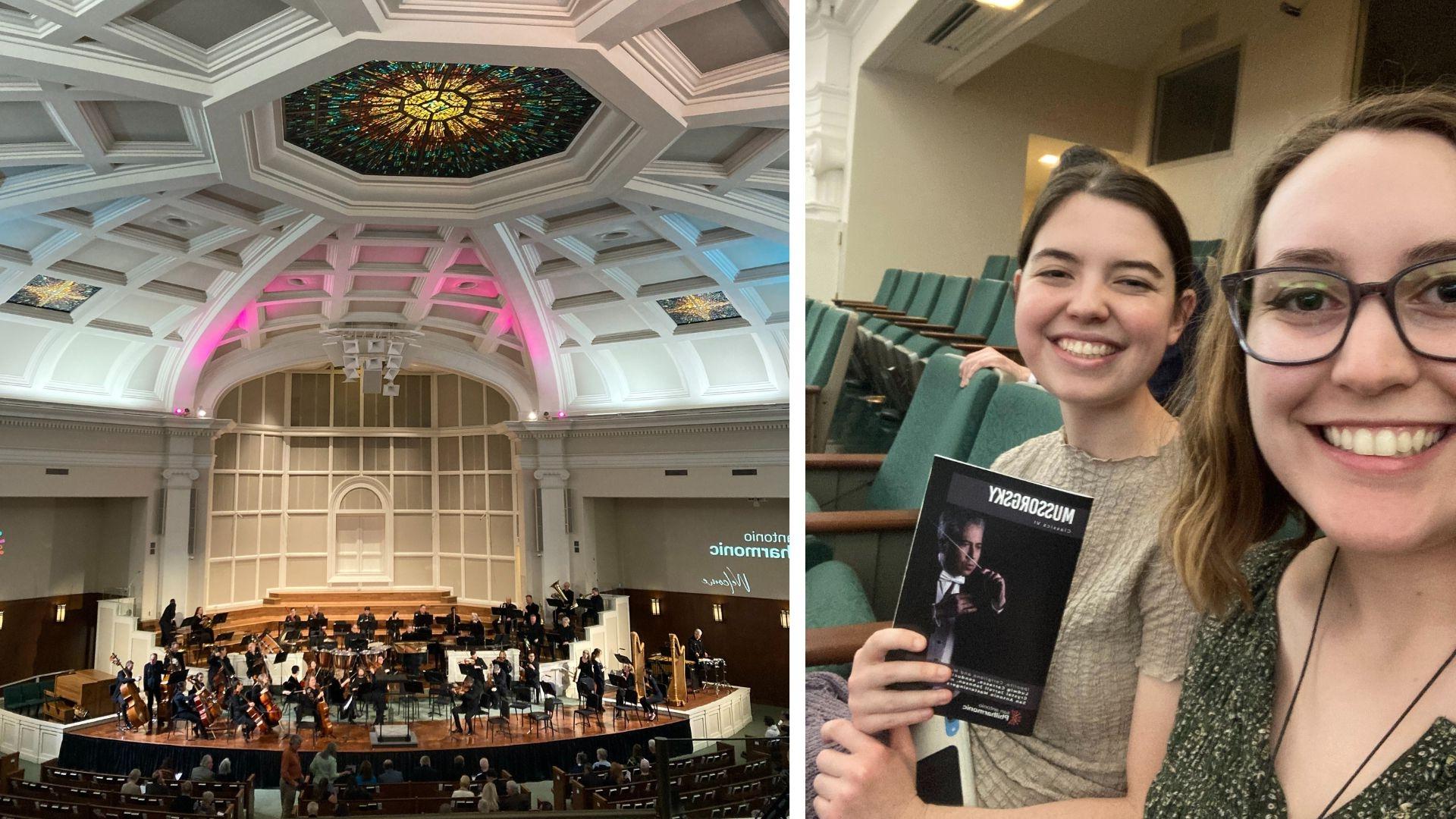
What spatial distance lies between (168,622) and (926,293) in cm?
523

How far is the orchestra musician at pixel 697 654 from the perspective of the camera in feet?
15.1

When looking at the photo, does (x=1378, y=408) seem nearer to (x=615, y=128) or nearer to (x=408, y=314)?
(x=615, y=128)

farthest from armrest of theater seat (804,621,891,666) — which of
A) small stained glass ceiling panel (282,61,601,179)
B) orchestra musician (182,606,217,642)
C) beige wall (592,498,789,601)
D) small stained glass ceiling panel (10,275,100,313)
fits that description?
small stained glass ceiling panel (10,275,100,313)

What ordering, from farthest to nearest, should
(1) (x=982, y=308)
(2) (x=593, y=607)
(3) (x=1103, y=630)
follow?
1. (2) (x=593, y=607)
2. (1) (x=982, y=308)
3. (3) (x=1103, y=630)

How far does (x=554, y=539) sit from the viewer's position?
4898 mm

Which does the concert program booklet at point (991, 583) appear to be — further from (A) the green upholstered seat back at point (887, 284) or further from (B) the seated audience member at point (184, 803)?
(B) the seated audience member at point (184, 803)

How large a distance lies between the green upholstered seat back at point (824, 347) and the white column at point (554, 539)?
378 cm

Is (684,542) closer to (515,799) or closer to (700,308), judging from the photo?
(700,308)

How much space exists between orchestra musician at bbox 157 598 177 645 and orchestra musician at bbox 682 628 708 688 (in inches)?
114

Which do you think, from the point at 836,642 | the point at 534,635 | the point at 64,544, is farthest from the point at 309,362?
the point at 836,642

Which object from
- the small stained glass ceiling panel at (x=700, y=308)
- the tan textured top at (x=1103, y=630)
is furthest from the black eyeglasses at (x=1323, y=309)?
the small stained glass ceiling panel at (x=700, y=308)

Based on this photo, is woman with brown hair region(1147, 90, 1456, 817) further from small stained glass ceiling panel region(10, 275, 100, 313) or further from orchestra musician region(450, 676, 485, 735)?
small stained glass ceiling panel region(10, 275, 100, 313)

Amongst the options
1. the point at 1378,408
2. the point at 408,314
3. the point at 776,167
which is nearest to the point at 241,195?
the point at 408,314

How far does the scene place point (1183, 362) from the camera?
0.90 meters
